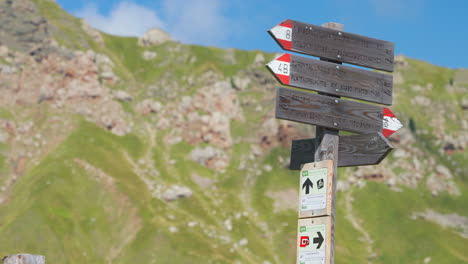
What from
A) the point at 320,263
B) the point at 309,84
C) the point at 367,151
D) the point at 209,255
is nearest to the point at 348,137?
the point at 367,151

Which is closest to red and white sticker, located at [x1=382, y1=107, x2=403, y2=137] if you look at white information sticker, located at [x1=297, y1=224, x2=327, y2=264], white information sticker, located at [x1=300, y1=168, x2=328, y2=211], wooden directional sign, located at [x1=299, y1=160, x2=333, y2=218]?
wooden directional sign, located at [x1=299, y1=160, x2=333, y2=218]

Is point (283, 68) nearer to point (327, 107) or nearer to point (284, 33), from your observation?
point (284, 33)

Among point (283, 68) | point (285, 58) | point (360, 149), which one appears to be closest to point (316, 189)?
point (360, 149)

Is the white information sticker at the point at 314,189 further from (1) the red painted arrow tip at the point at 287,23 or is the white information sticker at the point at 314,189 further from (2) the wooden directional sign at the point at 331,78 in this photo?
(1) the red painted arrow tip at the point at 287,23

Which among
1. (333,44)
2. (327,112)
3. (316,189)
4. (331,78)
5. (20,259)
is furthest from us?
(333,44)

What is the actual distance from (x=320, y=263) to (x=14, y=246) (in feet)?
606

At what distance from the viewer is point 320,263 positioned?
597 inches

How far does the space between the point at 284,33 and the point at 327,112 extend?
2395 mm

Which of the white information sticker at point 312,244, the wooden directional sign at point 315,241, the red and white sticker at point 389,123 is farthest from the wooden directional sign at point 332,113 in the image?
the white information sticker at point 312,244

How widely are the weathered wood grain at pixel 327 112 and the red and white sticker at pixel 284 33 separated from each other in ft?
4.12

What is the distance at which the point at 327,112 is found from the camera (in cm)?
1684

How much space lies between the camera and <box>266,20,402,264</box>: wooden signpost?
15844mm

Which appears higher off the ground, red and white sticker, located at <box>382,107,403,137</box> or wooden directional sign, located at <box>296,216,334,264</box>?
red and white sticker, located at <box>382,107,403,137</box>

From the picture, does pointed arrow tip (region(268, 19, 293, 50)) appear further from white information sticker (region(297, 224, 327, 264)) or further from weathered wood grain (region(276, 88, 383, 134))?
white information sticker (region(297, 224, 327, 264))
